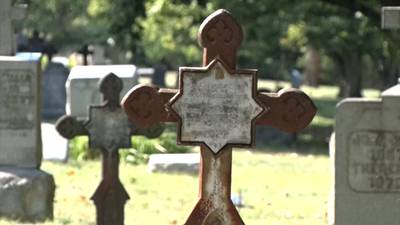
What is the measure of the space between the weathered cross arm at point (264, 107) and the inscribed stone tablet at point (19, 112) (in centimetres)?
312

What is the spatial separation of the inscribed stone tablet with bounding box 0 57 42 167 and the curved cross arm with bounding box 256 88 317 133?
3534 millimetres

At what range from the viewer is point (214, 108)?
6.34 meters

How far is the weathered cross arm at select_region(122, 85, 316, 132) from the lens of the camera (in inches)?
254

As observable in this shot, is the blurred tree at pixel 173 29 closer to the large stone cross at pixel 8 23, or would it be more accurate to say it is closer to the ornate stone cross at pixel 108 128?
the large stone cross at pixel 8 23

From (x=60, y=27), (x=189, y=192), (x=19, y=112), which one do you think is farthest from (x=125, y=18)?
(x=60, y=27)

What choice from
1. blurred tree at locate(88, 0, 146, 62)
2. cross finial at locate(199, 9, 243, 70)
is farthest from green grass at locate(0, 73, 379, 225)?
blurred tree at locate(88, 0, 146, 62)

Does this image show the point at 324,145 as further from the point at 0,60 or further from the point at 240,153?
→ the point at 0,60

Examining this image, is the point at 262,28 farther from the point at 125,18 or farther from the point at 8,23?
the point at 8,23

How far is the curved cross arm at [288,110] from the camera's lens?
6504mm

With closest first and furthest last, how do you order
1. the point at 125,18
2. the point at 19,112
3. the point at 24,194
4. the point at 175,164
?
the point at 24,194, the point at 19,112, the point at 175,164, the point at 125,18

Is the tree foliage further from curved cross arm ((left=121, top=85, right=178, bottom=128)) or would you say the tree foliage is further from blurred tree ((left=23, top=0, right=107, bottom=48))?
curved cross arm ((left=121, top=85, right=178, bottom=128))

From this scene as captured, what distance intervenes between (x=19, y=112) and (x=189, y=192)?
10.3 feet

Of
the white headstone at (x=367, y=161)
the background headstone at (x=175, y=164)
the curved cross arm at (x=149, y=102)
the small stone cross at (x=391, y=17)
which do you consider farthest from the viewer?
the background headstone at (x=175, y=164)

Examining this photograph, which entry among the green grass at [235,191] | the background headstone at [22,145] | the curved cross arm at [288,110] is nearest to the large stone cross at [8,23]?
the background headstone at [22,145]
